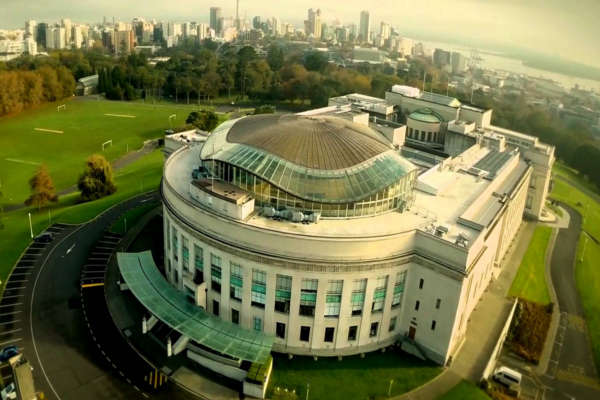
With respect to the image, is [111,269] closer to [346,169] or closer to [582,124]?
[346,169]

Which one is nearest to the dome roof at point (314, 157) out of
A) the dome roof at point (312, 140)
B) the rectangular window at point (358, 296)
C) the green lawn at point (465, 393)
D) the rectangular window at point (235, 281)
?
the dome roof at point (312, 140)

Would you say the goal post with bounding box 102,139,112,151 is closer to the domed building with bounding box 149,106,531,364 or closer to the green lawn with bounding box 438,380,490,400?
the domed building with bounding box 149,106,531,364

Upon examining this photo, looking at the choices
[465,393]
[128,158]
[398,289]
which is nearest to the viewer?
[465,393]

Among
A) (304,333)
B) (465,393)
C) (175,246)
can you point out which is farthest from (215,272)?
(465,393)

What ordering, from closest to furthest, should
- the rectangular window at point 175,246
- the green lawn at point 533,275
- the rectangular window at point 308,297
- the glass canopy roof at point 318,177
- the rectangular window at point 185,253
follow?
the rectangular window at point 308,297 → the glass canopy roof at point 318,177 → the rectangular window at point 185,253 → the rectangular window at point 175,246 → the green lawn at point 533,275

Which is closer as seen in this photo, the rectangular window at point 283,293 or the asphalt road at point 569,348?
the rectangular window at point 283,293

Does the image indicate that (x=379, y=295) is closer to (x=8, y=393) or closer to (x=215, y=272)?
(x=215, y=272)

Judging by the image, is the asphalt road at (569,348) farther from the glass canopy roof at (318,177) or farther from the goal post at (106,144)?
the goal post at (106,144)
